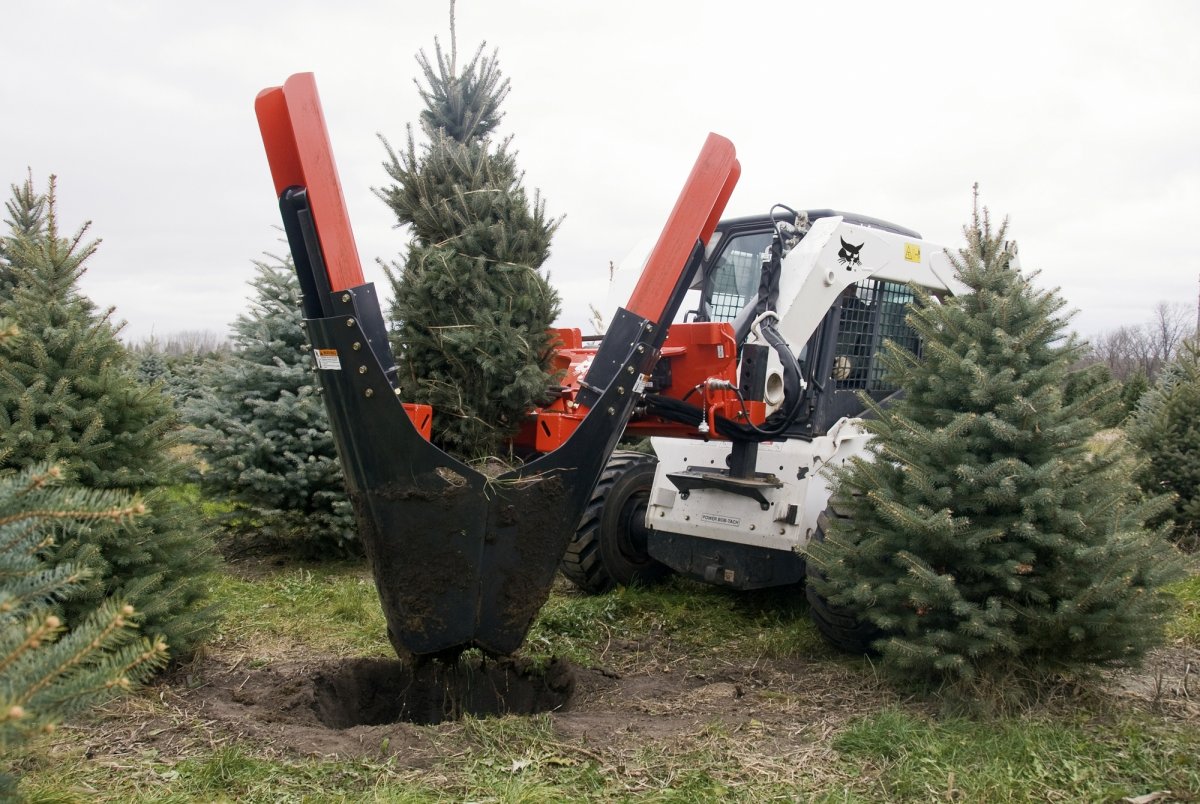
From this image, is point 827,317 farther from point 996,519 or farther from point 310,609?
point 310,609

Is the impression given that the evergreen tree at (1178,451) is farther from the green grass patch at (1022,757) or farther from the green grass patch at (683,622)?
the green grass patch at (1022,757)

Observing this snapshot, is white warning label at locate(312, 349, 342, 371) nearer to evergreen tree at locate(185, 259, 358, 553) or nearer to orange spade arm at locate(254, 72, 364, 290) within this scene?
orange spade arm at locate(254, 72, 364, 290)

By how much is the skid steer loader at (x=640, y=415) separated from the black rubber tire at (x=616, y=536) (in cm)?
1

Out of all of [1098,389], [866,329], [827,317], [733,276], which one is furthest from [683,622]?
[1098,389]

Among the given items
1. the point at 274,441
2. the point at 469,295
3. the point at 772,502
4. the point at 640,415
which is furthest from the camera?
the point at 274,441

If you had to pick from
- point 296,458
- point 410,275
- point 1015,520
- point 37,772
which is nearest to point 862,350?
point 1015,520

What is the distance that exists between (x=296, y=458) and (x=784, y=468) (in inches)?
141

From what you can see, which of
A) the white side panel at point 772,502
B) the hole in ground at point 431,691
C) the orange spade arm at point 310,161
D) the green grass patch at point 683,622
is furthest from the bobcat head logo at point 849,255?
the orange spade arm at point 310,161

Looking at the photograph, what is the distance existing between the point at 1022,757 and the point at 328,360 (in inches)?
115

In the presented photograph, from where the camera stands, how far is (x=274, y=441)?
6.89m

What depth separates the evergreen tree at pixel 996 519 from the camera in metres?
3.80

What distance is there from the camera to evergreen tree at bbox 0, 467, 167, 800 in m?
1.69

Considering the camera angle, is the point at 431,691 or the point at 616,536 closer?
the point at 431,691

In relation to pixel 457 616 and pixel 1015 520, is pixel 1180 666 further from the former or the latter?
pixel 457 616
